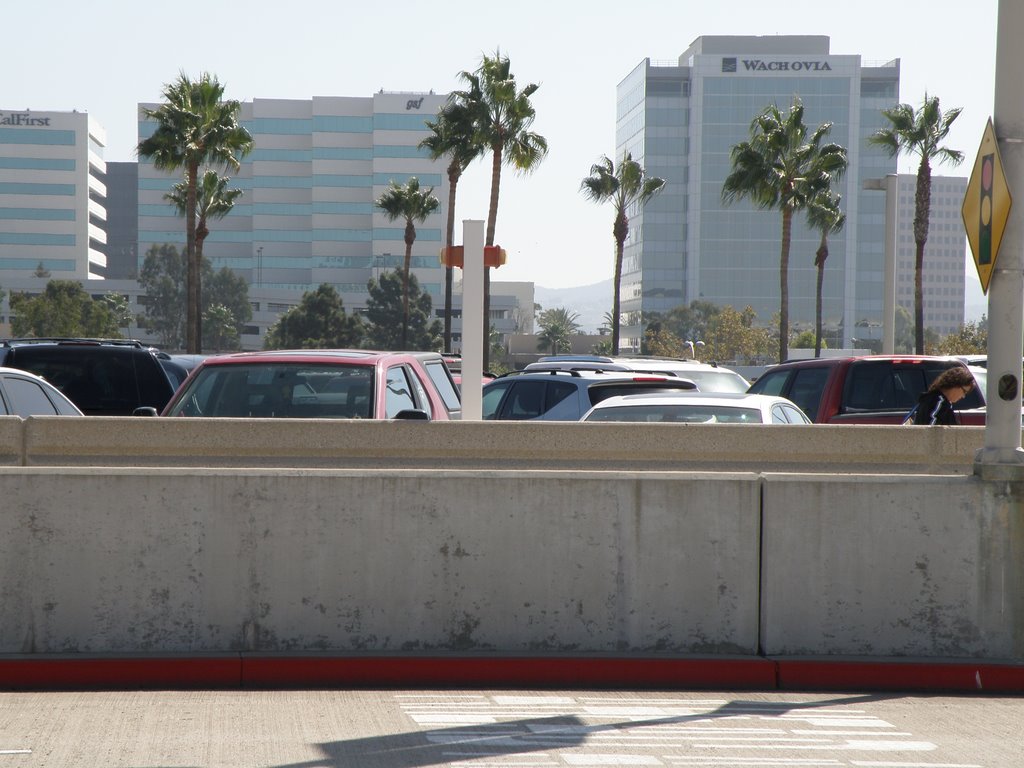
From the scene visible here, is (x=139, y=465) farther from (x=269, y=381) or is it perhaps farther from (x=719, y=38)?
(x=719, y=38)

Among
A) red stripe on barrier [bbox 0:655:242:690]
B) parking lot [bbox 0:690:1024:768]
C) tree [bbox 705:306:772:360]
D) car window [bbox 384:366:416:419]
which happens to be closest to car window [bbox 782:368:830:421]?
car window [bbox 384:366:416:419]

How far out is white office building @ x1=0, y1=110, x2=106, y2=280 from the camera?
165250 millimetres

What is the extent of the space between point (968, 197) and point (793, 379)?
7.65m

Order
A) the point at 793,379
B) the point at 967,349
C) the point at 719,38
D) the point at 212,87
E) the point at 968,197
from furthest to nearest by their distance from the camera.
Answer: the point at 719,38
the point at 967,349
the point at 212,87
the point at 793,379
the point at 968,197

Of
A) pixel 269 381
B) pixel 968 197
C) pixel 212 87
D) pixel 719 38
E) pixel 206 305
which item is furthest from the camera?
pixel 719 38

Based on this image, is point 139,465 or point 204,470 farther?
point 139,465

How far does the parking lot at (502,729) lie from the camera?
5637 mm

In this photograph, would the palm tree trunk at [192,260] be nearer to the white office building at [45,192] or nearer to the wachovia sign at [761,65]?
the white office building at [45,192]

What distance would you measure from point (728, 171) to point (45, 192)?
92.8 m

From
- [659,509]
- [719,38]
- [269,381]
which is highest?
[719,38]

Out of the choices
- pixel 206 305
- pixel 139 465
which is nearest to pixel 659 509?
pixel 139 465

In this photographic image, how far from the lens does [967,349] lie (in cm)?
7431

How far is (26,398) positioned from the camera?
35.0ft

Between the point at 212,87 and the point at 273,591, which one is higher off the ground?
the point at 212,87
